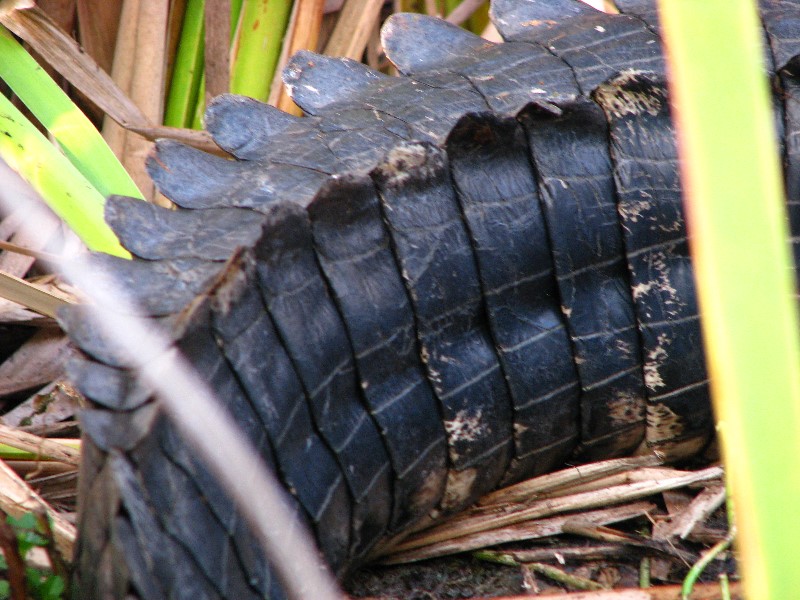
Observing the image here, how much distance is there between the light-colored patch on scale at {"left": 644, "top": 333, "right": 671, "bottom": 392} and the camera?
1313 millimetres

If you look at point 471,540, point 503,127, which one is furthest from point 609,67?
point 471,540

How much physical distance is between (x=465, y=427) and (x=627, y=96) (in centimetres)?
54

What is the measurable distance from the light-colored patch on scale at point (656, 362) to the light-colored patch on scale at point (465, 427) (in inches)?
11.1

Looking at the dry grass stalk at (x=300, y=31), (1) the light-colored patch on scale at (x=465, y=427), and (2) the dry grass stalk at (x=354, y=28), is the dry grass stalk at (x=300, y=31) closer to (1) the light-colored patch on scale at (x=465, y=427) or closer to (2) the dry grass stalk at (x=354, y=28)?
(2) the dry grass stalk at (x=354, y=28)

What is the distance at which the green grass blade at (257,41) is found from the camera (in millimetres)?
1886

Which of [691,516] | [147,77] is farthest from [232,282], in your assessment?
[147,77]

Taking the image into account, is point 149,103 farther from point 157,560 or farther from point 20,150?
point 157,560

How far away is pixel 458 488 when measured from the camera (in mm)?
1278

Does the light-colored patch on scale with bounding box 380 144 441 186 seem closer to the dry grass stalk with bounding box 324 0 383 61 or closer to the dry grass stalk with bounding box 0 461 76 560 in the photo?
the dry grass stalk with bounding box 0 461 76 560

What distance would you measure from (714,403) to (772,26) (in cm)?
61

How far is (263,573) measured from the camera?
944mm

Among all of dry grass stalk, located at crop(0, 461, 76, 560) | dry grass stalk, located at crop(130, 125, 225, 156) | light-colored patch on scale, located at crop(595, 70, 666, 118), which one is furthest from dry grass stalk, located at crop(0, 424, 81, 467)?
light-colored patch on scale, located at crop(595, 70, 666, 118)

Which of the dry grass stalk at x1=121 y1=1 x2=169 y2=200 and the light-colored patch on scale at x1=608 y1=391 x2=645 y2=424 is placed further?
the dry grass stalk at x1=121 y1=1 x2=169 y2=200

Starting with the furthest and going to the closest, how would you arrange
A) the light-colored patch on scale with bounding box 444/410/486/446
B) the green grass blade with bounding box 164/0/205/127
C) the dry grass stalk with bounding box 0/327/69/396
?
1. the green grass blade with bounding box 164/0/205/127
2. the dry grass stalk with bounding box 0/327/69/396
3. the light-colored patch on scale with bounding box 444/410/486/446
